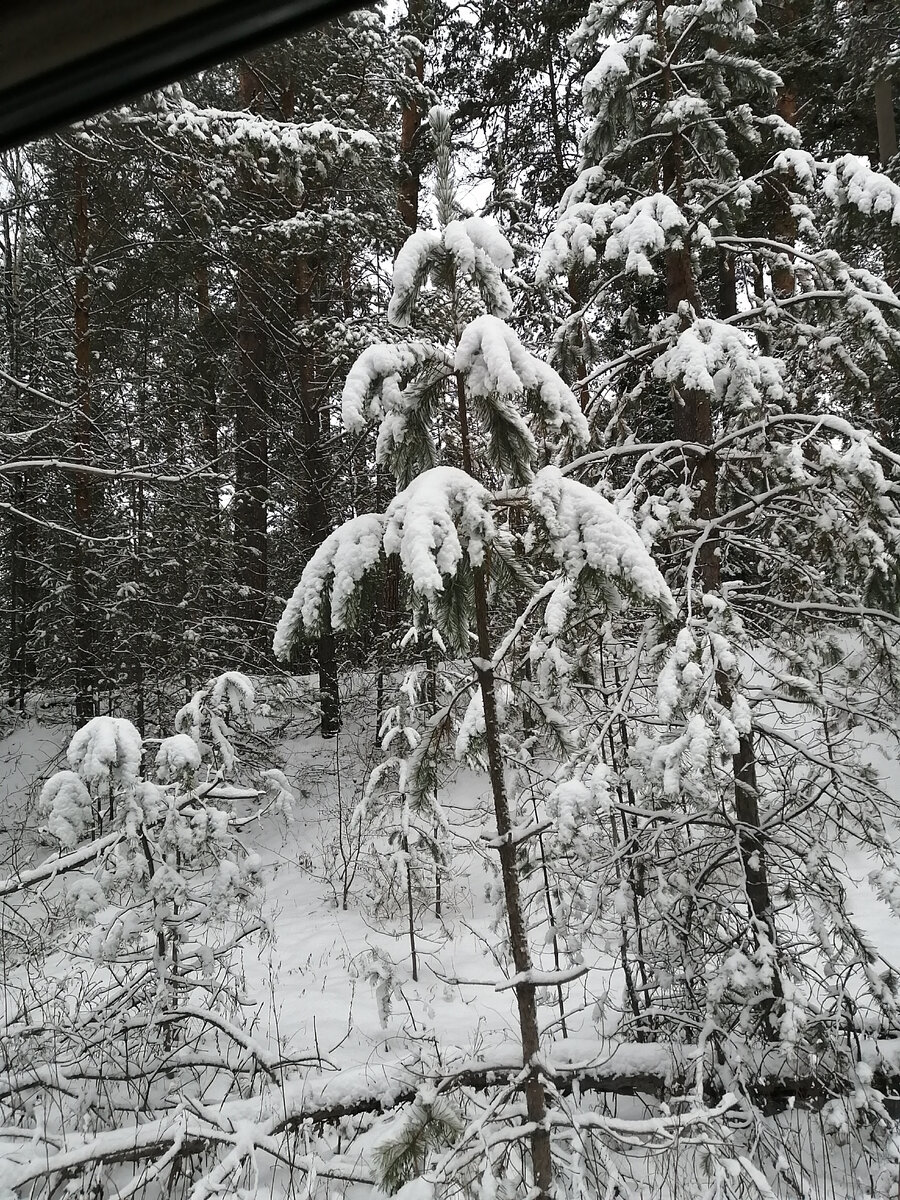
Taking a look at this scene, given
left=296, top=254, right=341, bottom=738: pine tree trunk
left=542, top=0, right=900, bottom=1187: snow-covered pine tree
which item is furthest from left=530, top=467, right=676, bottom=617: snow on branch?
left=296, top=254, right=341, bottom=738: pine tree trunk

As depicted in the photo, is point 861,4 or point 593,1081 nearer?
point 593,1081

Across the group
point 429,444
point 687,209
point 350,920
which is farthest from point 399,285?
point 350,920

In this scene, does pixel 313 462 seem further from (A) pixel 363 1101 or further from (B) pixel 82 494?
(A) pixel 363 1101

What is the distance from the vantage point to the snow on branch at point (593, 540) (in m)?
2.45

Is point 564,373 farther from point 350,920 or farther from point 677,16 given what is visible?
point 350,920

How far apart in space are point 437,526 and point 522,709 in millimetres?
2408

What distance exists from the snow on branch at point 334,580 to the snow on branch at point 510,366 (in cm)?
65

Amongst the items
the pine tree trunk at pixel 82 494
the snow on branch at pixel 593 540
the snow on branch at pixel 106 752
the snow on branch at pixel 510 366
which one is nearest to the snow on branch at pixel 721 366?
the snow on branch at pixel 510 366

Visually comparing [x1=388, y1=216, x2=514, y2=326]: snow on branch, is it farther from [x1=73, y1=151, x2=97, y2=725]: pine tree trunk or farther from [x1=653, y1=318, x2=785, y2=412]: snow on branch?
[x1=73, y1=151, x2=97, y2=725]: pine tree trunk

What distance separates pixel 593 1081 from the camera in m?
4.12

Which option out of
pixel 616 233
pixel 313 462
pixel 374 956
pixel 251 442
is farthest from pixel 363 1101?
pixel 251 442

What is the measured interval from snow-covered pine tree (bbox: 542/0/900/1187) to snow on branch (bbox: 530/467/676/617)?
1.10 metres

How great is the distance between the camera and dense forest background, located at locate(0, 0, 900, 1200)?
2812mm

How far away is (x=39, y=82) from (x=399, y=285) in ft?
7.42
